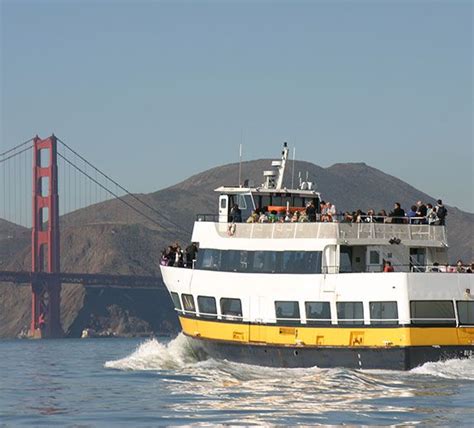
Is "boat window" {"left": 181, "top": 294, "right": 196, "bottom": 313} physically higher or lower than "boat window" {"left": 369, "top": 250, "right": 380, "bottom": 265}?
lower

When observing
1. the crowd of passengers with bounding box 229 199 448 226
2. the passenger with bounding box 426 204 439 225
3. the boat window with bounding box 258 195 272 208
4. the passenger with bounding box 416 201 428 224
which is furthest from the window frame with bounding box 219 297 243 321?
the passenger with bounding box 426 204 439 225

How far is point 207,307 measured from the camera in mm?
41250

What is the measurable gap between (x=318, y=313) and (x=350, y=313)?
43.0 inches

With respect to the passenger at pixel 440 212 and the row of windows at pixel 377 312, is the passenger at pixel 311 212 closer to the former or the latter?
the row of windows at pixel 377 312

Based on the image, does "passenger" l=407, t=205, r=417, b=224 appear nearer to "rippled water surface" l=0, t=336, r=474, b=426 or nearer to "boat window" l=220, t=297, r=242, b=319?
"rippled water surface" l=0, t=336, r=474, b=426

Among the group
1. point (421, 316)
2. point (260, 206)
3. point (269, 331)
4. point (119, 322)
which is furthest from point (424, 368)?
point (119, 322)

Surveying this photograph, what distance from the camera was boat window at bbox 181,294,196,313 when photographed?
4222 cm

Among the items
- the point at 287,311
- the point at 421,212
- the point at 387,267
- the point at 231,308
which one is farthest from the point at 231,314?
the point at 421,212

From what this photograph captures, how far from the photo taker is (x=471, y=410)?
2991 cm

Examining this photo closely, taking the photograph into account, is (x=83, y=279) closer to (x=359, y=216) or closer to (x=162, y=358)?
(x=162, y=358)

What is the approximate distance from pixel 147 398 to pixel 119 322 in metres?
116

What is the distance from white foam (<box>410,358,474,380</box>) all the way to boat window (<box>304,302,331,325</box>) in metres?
3.02

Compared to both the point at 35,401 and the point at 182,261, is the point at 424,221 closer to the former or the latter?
the point at 182,261

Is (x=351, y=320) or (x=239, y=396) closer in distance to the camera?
(x=239, y=396)
